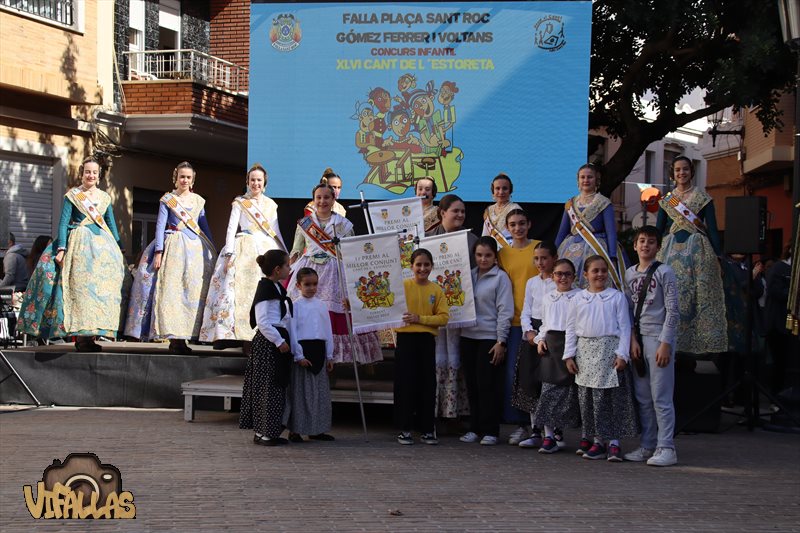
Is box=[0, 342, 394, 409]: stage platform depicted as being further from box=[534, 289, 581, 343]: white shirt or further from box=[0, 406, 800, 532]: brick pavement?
box=[534, 289, 581, 343]: white shirt

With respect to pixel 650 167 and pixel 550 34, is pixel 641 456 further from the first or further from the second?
pixel 650 167

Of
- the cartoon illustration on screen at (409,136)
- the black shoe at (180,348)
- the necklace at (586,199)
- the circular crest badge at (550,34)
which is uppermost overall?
the circular crest badge at (550,34)

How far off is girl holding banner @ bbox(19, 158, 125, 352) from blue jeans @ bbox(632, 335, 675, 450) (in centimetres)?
546

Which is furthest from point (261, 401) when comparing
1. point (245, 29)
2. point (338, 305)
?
point (245, 29)

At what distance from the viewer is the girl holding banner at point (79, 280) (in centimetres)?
1155

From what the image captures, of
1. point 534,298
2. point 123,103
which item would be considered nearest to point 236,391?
point 534,298

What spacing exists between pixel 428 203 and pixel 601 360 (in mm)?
3074

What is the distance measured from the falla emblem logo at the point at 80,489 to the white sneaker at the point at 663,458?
15.0ft

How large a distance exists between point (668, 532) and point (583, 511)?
1.99 ft

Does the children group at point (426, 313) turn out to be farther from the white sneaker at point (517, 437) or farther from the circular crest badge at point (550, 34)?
the circular crest badge at point (550, 34)

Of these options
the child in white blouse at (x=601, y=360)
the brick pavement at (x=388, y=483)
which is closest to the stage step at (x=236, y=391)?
the brick pavement at (x=388, y=483)

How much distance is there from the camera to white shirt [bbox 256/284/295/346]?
9.12 meters

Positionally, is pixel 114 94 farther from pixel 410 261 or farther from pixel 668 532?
pixel 668 532

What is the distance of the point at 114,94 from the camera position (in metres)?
20.8
